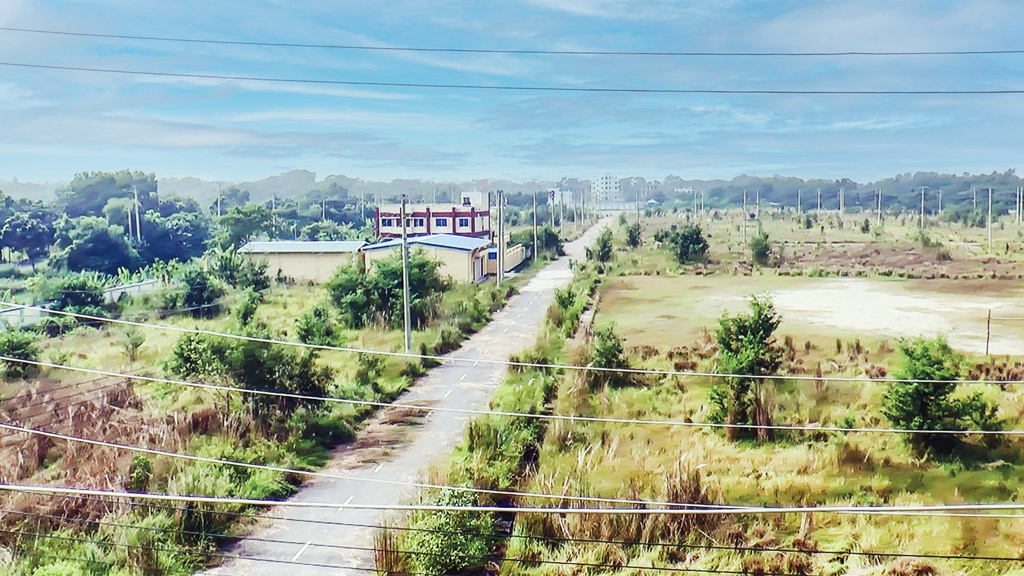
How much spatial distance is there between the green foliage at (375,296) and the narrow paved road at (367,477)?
130 inches

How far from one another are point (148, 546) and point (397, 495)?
3411 mm

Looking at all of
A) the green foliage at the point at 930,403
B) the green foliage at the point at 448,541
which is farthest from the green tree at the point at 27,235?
the green foliage at the point at 930,403

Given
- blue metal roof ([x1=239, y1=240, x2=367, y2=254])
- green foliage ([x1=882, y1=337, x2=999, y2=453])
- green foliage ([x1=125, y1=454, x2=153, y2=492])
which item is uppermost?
blue metal roof ([x1=239, y1=240, x2=367, y2=254])

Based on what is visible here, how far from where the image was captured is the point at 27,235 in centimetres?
4556

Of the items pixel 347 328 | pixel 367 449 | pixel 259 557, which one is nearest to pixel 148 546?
pixel 259 557

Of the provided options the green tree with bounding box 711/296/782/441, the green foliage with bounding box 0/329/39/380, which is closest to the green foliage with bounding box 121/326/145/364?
the green foliage with bounding box 0/329/39/380

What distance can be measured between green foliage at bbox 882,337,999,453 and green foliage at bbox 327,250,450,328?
617 inches

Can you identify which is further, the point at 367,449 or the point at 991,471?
the point at 367,449

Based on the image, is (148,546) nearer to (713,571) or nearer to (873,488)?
(713,571)

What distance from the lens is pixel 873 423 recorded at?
569 inches

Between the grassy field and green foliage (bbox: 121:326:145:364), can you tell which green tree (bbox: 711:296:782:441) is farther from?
green foliage (bbox: 121:326:145:364)

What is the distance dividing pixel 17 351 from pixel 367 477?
36.1 feet

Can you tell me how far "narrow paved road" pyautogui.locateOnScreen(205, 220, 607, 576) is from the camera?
9438mm

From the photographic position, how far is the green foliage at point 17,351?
17609 mm
